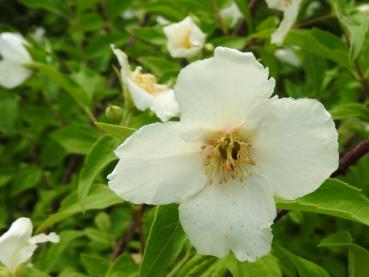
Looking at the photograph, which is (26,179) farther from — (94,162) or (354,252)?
(354,252)

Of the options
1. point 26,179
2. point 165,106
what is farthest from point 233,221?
point 26,179

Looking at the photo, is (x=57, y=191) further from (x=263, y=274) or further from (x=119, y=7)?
(x=263, y=274)

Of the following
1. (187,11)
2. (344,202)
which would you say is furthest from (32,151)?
(344,202)

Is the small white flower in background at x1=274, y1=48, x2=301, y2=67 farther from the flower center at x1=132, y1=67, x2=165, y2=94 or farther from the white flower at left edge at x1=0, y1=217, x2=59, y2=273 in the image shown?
the white flower at left edge at x1=0, y1=217, x2=59, y2=273

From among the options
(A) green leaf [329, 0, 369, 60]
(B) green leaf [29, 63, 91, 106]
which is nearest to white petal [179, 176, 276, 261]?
(A) green leaf [329, 0, 369, 60]

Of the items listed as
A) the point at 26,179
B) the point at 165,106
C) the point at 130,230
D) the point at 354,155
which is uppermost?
the point at 165,106

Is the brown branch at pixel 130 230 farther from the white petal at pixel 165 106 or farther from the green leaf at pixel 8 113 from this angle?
the green leaf at pixel 8 113
